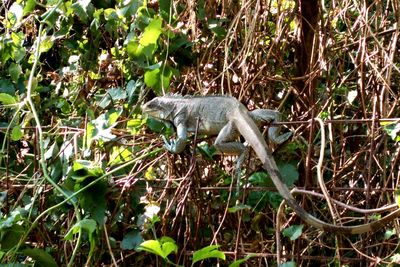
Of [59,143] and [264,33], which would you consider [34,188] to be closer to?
[59,143]

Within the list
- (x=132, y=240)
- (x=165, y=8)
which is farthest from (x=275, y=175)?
(x=165, y=8)

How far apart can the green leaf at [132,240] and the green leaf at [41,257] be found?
1.06 ft

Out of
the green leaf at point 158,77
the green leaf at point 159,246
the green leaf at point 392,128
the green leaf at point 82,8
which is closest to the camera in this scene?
the green leaf at point 159,246

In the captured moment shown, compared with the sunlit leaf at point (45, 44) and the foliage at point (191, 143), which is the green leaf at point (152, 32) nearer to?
the foliage at point (191, 143)

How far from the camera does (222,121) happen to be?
3.76 m

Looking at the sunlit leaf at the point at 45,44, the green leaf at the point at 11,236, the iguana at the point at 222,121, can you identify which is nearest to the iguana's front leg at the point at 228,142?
the iguana at the point at 222,121

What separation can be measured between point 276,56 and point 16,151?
5.45ft

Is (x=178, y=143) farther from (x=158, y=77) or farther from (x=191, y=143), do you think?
(x=158, y=77)

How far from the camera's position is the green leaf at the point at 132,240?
3439 mm

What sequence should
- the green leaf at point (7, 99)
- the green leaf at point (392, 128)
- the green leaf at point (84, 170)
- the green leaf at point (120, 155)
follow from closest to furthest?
the green leaf at point (392, 128)
the green leaf at point (84, 170)
the green leaf at point (120, 155)
the green leaf at point (7, 99)

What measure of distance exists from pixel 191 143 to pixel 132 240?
54 centimetres

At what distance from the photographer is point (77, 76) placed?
5.14 metres

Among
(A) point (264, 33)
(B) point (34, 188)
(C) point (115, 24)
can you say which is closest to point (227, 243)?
(B) point (34, 188)

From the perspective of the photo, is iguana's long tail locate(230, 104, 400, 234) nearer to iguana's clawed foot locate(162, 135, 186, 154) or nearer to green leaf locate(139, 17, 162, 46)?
iguana's clawed foot locate(162, 135, 186, 154)
